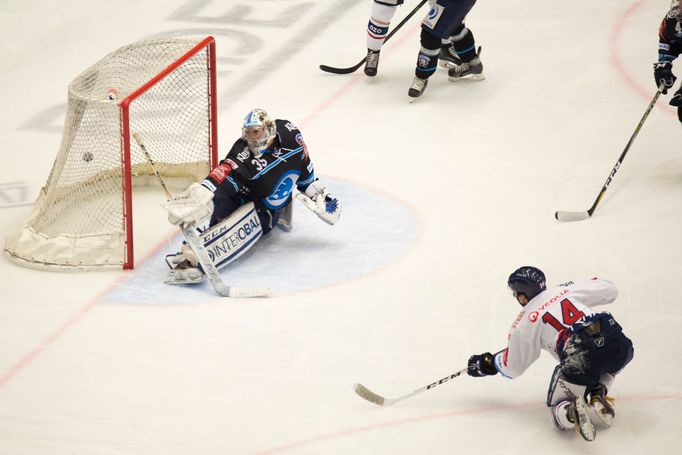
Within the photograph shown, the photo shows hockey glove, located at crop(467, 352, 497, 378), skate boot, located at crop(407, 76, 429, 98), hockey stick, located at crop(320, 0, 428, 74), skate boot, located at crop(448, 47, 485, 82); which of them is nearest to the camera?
hockey glove, located at crop(467, 352, 497, 378)

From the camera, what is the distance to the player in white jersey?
4605 millimetres

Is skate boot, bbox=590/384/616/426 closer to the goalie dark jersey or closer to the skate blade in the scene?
the goalie dark jersey

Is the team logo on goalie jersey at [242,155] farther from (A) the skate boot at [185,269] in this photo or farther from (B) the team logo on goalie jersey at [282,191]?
(A) the skate boot at [185,269]

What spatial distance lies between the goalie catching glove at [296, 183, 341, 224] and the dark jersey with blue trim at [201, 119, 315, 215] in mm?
88

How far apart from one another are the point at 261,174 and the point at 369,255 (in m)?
0.68

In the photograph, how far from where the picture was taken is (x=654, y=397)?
198 inches

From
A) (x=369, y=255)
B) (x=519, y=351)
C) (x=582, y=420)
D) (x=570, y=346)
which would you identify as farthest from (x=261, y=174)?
(x=582, y=420)

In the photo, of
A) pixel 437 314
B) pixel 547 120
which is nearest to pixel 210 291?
pixel 437 314

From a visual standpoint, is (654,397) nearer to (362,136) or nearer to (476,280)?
(476,280)

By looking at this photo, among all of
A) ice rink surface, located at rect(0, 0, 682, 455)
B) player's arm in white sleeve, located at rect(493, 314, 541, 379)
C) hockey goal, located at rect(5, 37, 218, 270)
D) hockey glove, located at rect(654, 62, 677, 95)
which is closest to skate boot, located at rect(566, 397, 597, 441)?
ice rink surface, located at rect(0, 0, 682, 455)

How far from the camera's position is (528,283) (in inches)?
186

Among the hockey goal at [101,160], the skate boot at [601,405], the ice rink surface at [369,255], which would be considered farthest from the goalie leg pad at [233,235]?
the skate boot at [601,405]

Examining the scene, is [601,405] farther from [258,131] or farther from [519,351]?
[258,131]

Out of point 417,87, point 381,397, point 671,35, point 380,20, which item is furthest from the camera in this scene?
point 380,20
